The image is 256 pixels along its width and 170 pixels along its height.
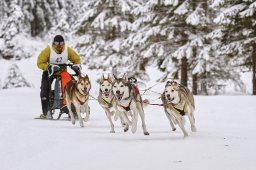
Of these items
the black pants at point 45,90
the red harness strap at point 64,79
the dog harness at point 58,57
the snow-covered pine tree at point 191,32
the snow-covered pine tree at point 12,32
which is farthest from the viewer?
the snow-covered pine tree at point 12,32

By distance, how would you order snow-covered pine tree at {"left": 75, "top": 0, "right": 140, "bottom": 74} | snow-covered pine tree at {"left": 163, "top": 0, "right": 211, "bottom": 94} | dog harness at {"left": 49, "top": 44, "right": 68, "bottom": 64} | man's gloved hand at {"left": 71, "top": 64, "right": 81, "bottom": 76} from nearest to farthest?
man's gloved hand at {"left": 71, "top": 64, "right": 81, "bottom": 76} < dog harness at {"left": 49, "top": 44, "right": 68, "bottom": 64} < snow-covered pine tree at {"left": 163, "top": 0, "right": 211, "bottom": 94} < snow-covered pine tree at {"left": 75, "top": 0, "right": 140, "bottom": 74}

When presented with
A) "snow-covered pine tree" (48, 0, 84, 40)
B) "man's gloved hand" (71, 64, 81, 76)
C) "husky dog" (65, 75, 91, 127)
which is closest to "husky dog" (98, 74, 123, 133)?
"husky dog" (65, 75, 91, 127)

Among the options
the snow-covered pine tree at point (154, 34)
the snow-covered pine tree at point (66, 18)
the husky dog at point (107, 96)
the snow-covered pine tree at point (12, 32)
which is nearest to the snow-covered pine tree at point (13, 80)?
the snow-covered pine tree at point (66, 18)

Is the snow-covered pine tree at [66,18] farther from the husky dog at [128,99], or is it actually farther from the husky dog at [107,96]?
the husky dog at [128,99]

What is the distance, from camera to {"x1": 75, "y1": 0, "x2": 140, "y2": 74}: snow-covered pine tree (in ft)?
79.9

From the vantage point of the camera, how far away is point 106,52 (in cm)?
2605

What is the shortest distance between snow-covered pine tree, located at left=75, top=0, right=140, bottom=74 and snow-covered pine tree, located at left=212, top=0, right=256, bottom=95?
7013 millimetres

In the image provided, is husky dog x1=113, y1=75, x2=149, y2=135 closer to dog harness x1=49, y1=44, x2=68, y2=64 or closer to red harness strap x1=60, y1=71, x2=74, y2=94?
red harness strap x1=60, y1=71, x2=74, y2=94

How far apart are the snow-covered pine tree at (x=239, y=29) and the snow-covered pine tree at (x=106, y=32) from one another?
7013 millimetres

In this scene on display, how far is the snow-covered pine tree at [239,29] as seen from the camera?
15.8m

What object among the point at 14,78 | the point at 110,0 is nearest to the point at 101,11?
the point at 110,0

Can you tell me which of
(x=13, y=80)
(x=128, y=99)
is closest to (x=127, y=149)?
(x=128, y=99)

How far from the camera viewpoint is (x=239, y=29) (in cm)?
1684

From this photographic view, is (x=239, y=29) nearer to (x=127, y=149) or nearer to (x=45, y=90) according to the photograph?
(x=45, y=90)
